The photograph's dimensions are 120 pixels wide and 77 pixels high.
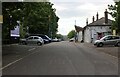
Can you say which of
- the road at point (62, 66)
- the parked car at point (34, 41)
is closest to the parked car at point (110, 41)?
the parked car at point (34, 41)

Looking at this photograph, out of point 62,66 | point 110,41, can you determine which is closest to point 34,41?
point 110,41

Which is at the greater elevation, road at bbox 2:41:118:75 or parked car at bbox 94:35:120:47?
parked car at bbox 94:35:120:47

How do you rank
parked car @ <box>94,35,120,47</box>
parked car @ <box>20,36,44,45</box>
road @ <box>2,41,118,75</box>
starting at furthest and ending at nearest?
1. parked car @ <box>20,36,44,45</box>
2. parked car @ <box>94,35,120,47</box>
3. road @ <box>2,41,118,75</box>

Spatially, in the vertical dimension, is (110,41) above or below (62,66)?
above

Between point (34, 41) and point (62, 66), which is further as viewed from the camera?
point (34, 41)

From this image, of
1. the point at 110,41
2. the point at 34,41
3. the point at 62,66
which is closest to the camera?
the point at 62,66

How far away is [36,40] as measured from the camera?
59812 mm

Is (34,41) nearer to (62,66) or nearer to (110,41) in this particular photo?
(110,41)

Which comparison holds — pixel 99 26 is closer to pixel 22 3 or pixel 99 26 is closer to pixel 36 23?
pixel 36 23

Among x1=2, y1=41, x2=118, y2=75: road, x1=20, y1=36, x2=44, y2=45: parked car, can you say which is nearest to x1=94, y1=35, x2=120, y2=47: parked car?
x1=20, y1=36, x2=44, y2=45: parked car

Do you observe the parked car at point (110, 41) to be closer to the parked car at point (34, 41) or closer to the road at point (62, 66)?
the parked car at point (34, 41)

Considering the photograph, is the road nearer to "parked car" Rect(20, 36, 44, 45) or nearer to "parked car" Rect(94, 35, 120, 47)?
"parked car" Rect(94, 35, 120, 47)

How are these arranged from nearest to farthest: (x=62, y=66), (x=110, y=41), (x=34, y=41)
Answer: (x=62, y=66), (x=110, y=41), (x=34, y=41)

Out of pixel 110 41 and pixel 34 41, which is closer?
pixel 110 41
